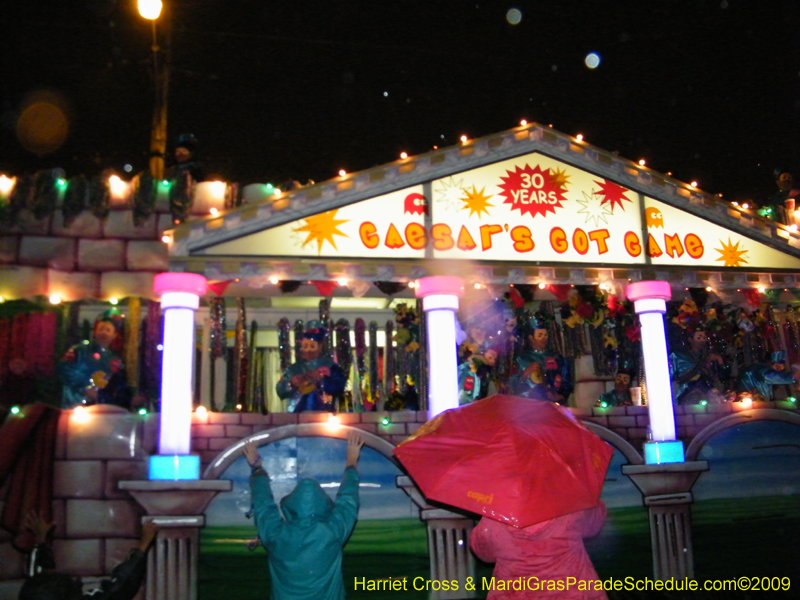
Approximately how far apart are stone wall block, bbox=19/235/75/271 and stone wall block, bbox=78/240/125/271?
0.11 metres

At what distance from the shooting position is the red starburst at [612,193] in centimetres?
921

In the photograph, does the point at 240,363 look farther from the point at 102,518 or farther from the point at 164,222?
the point at 102,518

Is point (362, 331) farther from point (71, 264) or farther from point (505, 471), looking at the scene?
point (505, 471)

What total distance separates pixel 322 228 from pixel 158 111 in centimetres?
367

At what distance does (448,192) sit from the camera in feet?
28.9

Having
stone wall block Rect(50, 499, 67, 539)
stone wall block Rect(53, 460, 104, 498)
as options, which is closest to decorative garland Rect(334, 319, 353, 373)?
stone wall block Rect(53, 460, 104, 498)

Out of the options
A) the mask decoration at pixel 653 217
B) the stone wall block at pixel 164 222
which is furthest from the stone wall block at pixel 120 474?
the mask decoration at pixel 653 217

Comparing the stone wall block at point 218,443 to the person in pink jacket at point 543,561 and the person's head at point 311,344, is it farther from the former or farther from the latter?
the person in pink jacket at point 543,561

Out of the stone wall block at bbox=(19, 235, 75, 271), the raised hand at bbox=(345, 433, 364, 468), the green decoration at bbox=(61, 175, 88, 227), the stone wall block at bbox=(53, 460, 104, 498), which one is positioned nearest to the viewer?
the raised hand at bbox=(345, 433, 364, 468)

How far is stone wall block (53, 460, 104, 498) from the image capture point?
769cm

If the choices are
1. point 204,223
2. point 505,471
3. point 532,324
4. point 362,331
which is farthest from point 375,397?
point 505,471

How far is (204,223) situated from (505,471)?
5.27 meters

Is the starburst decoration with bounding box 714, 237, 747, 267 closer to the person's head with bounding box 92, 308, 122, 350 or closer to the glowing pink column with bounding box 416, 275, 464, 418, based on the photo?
the glowing pink column with bounding box 416, 275, 464, 418

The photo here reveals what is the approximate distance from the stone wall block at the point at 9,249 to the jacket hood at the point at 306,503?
203 inches
